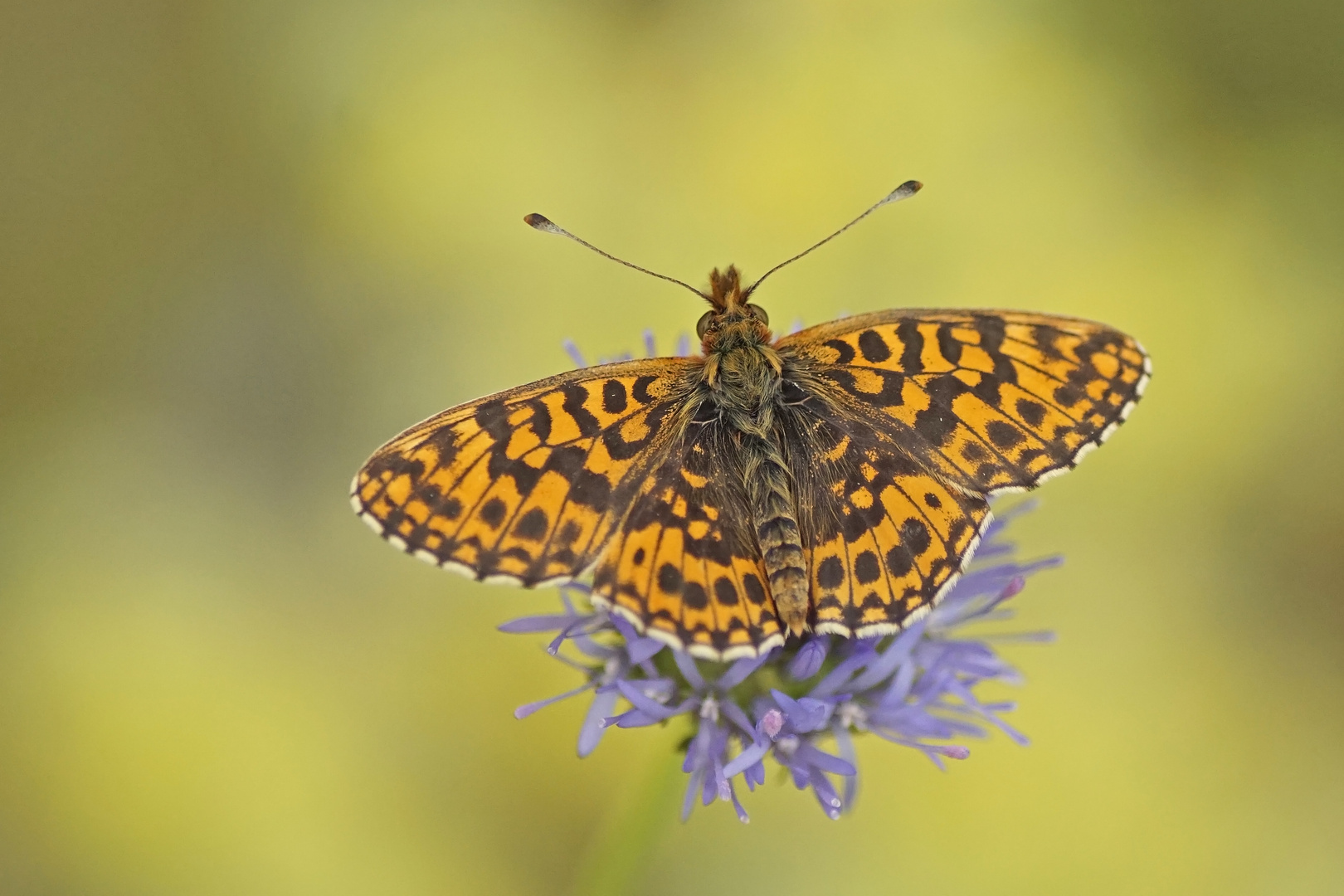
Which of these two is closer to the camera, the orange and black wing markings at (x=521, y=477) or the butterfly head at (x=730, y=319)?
the orange and black wing markings at (x=521, y=477)

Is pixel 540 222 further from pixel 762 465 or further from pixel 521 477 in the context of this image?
pixel 762 465

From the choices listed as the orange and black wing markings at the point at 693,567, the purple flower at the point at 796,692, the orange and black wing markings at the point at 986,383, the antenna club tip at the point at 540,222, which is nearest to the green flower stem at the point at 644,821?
the purple flower at the point at 796,692

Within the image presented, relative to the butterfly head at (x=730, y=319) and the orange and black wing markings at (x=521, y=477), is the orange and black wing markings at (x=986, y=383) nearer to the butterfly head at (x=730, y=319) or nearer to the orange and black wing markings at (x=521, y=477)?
the butterfly head at (x=730, y=319)

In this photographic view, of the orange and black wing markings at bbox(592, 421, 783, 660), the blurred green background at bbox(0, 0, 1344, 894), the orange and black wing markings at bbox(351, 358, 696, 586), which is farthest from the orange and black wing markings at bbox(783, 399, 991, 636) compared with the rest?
the blurred green background at bbox(0, 0, 1344, 894)

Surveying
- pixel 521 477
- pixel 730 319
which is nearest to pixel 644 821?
pixel 521 477

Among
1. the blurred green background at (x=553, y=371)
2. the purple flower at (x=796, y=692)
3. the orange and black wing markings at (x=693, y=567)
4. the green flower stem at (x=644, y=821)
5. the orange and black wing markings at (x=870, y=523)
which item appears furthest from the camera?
the blurred green background at (x=553, y=371)
